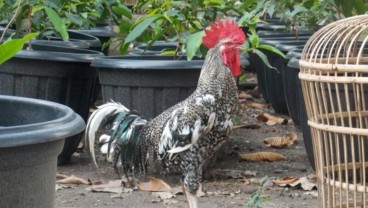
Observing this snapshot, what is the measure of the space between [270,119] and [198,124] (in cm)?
302

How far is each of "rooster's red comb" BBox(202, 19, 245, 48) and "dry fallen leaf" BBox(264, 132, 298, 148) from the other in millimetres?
1843

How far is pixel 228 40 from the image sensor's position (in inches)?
179

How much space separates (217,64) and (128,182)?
1.01 m

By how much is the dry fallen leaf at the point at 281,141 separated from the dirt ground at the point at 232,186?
0.04 meters

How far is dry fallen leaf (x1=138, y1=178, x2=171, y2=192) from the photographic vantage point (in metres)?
5.02

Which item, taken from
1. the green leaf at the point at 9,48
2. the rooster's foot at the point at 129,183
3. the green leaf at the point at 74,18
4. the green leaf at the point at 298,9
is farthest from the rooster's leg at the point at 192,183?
the green leaf at the point at 9,48

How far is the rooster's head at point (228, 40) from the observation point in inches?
179

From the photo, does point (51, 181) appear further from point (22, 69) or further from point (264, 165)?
point (264, 165)

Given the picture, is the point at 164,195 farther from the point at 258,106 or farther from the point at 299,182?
the point at 258,106

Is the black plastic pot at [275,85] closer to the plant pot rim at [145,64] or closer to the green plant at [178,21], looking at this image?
the green plant at [178,21]

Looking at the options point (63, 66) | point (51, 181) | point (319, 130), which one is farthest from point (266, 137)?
point (51, 181)

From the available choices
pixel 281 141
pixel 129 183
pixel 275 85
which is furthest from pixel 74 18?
pixel 275 85

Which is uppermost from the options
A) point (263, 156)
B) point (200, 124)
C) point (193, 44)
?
point (193, 44)

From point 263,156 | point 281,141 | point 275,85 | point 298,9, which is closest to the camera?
point 298,9
